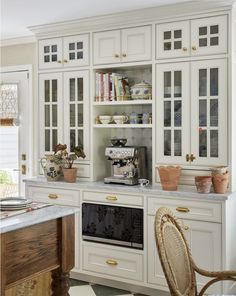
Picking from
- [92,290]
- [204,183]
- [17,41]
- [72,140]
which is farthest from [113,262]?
[17,41]

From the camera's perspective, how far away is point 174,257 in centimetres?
213

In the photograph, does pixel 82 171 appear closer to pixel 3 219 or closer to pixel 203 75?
pixel 203 75

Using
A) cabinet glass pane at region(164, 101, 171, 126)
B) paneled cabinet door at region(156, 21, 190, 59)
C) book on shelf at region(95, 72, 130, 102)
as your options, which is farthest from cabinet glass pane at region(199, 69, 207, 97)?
book on shelf at region(95, 72, 130, 102)

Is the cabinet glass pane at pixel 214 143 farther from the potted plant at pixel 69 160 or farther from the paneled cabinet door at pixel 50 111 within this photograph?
the paneled cabinet door at pixel 50 111

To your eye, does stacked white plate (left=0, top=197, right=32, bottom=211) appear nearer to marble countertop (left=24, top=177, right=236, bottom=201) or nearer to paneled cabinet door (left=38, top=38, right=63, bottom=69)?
marble countertop (left=24, top=177, right=236, bottom=201)

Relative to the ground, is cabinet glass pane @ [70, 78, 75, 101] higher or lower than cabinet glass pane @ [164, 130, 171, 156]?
higher

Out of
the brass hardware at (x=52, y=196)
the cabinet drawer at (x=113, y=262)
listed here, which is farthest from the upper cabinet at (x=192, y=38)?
the cabinet drawer at (x=113, y=262)

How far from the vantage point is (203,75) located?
138 inches

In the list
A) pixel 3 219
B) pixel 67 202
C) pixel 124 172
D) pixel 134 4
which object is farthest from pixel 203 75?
pixel 3 219

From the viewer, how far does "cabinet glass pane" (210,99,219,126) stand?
3451mm

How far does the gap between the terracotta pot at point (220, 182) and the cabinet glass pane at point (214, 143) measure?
216mm

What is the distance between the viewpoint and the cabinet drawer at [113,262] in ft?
12.1

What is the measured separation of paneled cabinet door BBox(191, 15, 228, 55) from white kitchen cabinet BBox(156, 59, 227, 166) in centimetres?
10

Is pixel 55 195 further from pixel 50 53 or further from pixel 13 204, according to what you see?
pixel 13 204
